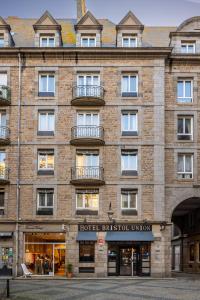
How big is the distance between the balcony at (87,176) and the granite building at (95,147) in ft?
0.23

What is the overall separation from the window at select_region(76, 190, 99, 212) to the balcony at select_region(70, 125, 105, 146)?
3.39 metres

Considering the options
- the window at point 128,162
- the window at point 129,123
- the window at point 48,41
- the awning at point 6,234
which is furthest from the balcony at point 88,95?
the awning at point 6,234

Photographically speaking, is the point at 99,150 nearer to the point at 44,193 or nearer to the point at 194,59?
the point at 44,193

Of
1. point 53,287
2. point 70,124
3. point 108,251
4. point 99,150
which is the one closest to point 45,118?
point 70,124

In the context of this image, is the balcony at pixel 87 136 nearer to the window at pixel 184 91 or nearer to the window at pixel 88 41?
the window at pixel 88 41

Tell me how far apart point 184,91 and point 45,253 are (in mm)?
15203

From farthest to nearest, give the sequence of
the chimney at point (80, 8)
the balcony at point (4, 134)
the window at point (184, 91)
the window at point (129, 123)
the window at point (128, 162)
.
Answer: the chimney at point (80, 8)
the window at point (184, 91)
the window at point (129, 123)
the window at point (128, 162)
the balcony at point (4, 134)

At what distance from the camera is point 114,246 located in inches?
1551

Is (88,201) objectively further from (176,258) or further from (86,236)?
(176,258)

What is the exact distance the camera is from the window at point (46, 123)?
133 ft

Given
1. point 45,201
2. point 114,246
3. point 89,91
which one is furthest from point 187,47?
point 114,246

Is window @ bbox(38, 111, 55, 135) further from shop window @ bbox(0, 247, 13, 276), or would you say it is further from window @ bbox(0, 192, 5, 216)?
shop window @ bbox(0, 247, 13, 276)

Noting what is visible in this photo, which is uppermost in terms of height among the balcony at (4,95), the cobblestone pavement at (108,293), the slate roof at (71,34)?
the slate roof at (71,34)

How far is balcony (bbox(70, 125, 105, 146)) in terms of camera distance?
1560 inches
